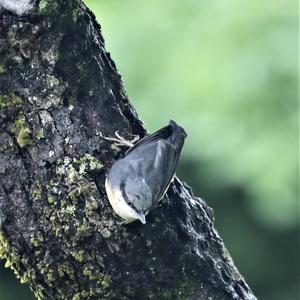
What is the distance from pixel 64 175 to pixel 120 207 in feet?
0.82

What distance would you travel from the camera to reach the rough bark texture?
11.1 feet

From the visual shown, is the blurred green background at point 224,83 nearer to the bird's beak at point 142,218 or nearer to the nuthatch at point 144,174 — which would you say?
the nuthatch at point 144,174

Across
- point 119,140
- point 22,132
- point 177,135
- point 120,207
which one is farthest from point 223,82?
point 22,132

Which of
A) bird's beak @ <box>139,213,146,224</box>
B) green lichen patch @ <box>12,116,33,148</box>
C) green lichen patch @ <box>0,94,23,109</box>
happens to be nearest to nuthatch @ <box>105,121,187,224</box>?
bird's beak @ <box>139,213,146,224</box>

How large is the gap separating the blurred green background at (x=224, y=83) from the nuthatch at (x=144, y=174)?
27.6 inches

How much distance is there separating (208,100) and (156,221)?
152cm

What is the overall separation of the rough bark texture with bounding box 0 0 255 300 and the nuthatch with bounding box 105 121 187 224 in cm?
5

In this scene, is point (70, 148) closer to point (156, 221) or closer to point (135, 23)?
point (156, 221)

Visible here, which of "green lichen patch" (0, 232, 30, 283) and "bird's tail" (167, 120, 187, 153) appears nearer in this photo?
"green lichen patch" (0, 232, 30, 283)

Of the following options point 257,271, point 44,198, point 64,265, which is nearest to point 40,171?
point 44,198

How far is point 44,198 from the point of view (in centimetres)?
337

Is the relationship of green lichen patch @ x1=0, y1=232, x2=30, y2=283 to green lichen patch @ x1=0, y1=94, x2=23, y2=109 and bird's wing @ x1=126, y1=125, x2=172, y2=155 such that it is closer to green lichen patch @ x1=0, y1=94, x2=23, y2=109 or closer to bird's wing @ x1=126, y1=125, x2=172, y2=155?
green lichen patch @ x1=0, y1=94, x2=23, y2=109

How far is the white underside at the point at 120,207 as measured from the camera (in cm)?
337

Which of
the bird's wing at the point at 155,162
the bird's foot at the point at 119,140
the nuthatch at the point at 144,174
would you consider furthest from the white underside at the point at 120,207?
the bird's wing at the point at 155,162
